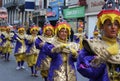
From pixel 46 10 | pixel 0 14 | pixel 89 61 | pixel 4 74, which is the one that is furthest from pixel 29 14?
pixel 89 61

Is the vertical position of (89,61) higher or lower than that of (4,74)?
higher

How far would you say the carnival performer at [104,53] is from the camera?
3943 millimetres

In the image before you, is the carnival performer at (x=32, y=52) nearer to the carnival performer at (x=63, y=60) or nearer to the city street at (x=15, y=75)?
the city street at (x=15, y=75)

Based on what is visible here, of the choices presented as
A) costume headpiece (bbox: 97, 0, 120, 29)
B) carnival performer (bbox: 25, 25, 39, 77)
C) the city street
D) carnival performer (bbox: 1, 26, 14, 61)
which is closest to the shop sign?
carnival performer (bbox: 1, 26, 14, 61)

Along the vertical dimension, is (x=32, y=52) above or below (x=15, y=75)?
above

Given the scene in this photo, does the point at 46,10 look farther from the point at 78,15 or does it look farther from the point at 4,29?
the point at 4,29

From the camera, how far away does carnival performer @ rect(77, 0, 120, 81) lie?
3.94 meters

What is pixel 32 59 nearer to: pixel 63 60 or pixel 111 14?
pixel 63 60

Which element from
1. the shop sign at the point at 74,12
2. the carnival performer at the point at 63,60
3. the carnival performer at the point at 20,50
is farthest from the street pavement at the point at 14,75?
the shop sign at the point at 74,12

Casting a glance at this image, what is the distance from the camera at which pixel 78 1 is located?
3325cm

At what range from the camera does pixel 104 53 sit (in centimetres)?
386

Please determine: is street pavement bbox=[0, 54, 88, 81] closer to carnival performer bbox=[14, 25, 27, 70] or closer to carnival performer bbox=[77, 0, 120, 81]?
carnival performer bbox=[14, 25, 27, 70]

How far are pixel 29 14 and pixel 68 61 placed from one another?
42.6 meters

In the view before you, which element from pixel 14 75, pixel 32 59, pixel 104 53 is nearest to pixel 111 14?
pixel 104 53
